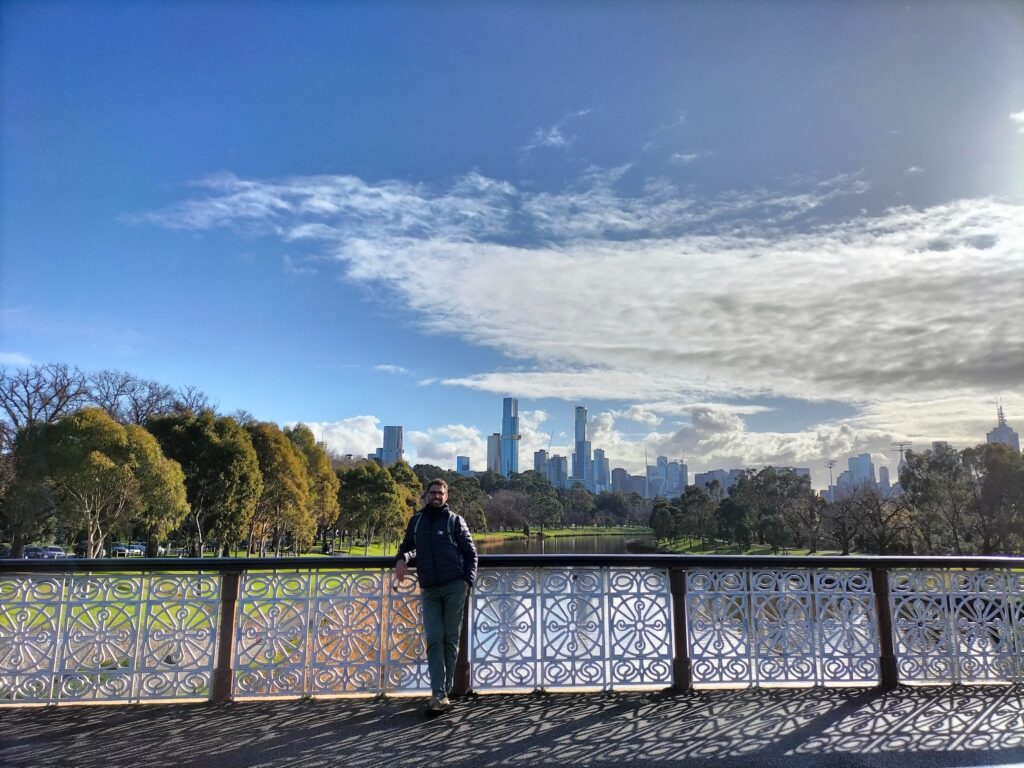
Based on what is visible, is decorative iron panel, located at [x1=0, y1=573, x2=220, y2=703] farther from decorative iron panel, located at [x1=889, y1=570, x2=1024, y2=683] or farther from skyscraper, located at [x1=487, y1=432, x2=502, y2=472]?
skyscraper, located at [x1=487, y1=432, x2=502, y2=472]

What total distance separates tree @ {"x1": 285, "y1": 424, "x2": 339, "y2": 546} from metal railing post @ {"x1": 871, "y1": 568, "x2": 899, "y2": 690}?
91.2 feet

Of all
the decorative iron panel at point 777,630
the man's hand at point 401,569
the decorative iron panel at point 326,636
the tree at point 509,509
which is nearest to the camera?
the man's hand at point 401,569

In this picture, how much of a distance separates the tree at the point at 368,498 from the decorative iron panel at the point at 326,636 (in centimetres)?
3049

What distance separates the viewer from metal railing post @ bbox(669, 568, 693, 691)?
405 cm

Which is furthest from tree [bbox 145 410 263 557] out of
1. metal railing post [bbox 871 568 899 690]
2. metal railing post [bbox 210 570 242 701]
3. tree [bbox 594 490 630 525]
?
tree [bbox 594 490 630 525]

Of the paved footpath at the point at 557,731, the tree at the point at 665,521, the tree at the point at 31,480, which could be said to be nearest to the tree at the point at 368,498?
the tree at the point at 31,480

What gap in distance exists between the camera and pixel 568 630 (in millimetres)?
4078

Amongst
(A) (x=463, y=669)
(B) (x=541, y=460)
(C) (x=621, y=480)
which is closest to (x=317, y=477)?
(A) (x=463, y=669)

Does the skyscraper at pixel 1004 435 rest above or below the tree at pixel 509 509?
above

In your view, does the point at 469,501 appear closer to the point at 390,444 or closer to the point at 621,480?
the point at 390,444

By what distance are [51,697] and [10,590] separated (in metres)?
0.75

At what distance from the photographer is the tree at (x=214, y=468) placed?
2259 centimetres

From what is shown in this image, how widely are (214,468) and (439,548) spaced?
21.7 m

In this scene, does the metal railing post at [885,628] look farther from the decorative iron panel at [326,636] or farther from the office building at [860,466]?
the office building at [860,466]
